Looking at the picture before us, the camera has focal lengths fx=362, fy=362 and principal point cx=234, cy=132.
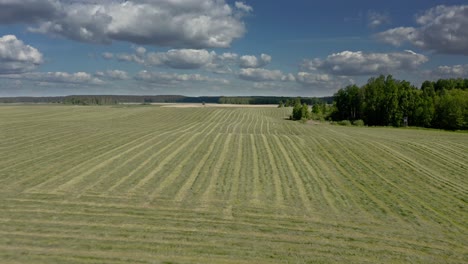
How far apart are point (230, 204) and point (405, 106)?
89.9 metres

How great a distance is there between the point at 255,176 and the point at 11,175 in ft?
56.4

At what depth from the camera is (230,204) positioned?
20203mm

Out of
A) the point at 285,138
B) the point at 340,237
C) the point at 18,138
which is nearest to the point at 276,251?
the point at 340,237

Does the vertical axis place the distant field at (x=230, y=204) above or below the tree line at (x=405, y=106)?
below

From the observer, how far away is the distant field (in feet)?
46.2

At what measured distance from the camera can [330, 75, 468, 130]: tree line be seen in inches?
3538

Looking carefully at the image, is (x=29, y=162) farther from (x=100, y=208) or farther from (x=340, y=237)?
(x=340, y=237)

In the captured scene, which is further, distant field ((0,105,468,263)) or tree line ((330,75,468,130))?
tree line ((330,75,468,130))

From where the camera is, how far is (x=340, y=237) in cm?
1583

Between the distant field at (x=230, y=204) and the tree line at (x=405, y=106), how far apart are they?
198ft

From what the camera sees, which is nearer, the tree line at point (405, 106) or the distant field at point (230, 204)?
the distant field at point (230, 204)

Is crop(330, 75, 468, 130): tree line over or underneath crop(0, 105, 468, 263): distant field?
over

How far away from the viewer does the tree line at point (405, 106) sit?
89.9 m

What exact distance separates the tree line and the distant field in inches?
2374
